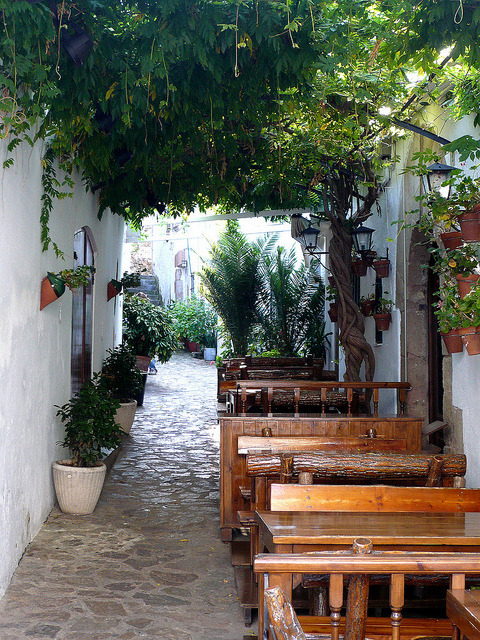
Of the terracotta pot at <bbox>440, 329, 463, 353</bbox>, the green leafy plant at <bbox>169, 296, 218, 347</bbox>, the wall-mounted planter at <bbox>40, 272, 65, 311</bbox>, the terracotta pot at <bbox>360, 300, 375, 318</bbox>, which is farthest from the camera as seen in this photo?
the green leafy plant at <bbox>169, 296, 218, 347</bbox>

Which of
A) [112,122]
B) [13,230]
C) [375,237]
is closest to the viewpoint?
[13,230]

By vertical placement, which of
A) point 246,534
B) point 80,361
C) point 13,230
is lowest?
point 246,534

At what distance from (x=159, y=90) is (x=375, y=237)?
5255mm

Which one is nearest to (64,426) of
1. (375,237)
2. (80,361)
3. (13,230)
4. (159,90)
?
(80,361)

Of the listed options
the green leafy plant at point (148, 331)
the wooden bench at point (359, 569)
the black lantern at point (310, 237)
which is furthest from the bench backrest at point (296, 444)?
the green leafy plant at point (148, 331)

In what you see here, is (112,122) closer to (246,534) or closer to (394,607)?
(246,534)

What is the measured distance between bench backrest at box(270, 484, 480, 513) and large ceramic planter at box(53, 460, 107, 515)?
3.22 metres

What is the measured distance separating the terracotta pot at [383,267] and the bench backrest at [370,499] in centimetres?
494

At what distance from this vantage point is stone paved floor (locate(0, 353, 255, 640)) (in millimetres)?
3809

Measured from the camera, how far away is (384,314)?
7859mm

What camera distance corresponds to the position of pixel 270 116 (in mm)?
5344

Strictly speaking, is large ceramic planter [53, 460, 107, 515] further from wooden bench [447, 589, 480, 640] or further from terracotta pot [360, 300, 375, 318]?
wooden bench [447, 589, 480, 640]

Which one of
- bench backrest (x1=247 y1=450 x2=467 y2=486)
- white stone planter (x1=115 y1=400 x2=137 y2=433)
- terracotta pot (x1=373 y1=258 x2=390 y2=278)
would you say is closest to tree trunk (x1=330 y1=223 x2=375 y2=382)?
terracotta pot (x1=373 y1=258 x2=390 y2=278)

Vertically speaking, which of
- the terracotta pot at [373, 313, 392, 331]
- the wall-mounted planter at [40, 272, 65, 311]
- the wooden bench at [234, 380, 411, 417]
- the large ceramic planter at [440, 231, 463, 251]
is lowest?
the wooden bench at [234, 380, 411, 417]
